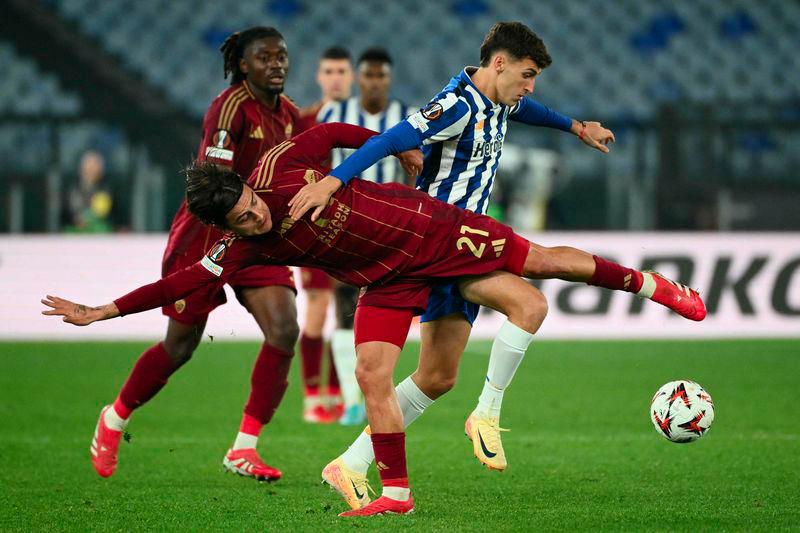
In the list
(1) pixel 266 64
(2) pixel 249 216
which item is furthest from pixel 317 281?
(2) pixel 249 216

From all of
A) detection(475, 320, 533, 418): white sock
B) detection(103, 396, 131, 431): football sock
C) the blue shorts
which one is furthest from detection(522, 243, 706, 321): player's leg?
detection(103, 396, 131, 431): football sock

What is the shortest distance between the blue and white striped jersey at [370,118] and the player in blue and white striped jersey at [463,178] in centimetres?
261

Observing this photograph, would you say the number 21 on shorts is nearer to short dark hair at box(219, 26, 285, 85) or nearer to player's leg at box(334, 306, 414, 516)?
player's leg at box(334, 306, 414, 516)

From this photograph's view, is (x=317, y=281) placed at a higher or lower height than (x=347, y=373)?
higher

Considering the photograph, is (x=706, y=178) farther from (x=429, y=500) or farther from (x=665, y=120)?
(x=429, y=500)

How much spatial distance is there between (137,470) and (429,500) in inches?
63.6

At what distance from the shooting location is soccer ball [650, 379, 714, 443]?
16.5 ft

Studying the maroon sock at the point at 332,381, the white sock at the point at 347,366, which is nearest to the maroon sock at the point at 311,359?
the maroon sock at the point at 332,381

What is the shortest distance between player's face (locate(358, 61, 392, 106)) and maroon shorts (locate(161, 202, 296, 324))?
7.69 feet

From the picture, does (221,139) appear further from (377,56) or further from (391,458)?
(377,56)

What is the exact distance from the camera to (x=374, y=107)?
789 cm

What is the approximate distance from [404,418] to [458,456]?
1168mm

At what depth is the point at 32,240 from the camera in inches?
472

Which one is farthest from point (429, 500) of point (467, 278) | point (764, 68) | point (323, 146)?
point (764, 68)
